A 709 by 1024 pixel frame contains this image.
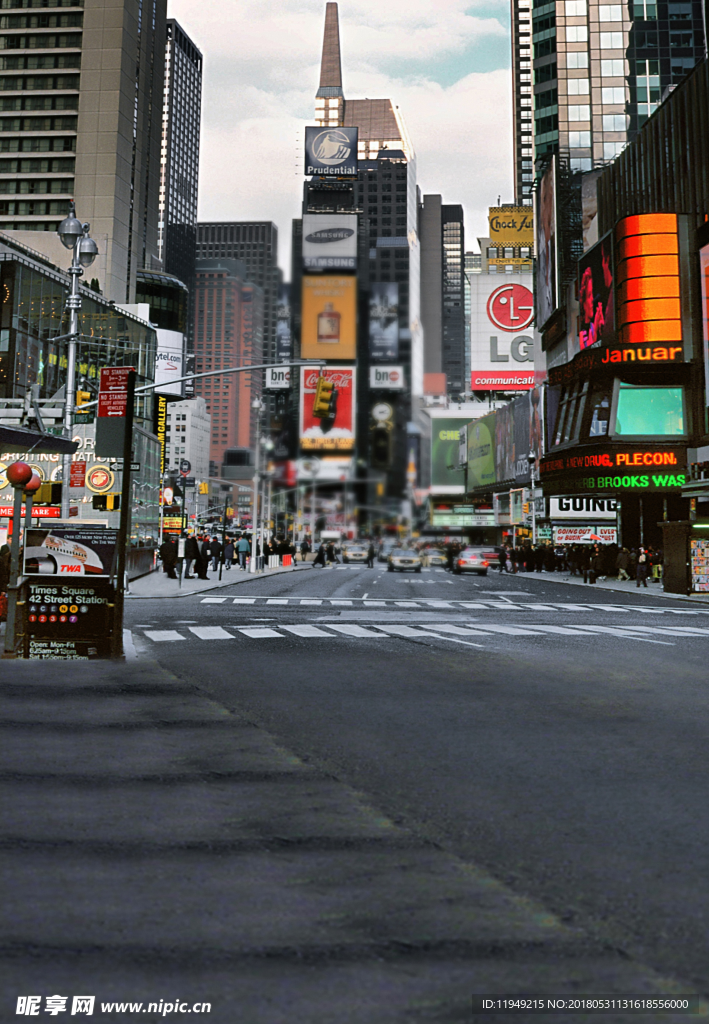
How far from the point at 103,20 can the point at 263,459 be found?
64.1m

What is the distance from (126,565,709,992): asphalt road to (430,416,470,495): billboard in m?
128

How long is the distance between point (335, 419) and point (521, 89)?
104 meters

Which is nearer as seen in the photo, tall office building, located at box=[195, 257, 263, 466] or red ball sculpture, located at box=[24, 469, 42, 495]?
red ball sculpture, located at box=[24, 469, 42, 495]

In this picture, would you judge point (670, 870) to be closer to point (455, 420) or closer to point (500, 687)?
point (500, 687)

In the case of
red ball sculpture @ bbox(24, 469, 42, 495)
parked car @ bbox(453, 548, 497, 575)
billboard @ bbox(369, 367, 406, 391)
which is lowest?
parked car @ bbox(453, 548, 497, 575)

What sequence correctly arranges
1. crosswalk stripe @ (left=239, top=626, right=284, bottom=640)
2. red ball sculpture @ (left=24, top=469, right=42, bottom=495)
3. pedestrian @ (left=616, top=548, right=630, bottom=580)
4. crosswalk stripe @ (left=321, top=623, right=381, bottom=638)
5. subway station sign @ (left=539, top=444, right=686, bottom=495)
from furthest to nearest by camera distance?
subway station sign @ (left=539, top=444, right=686, bottom=495), pedestrian @ (left=616, top=548, right=630, bottom=580), crosswalk stripe @ (left=321, top=623, right=381, bottom=638), crosswalk stripe @ (left=239, top=626, right=284, bottom=640), red ball sculpture @ (left=24, top=469, right=42, bottom=495)

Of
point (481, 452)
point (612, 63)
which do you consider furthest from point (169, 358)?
point (612, 63)

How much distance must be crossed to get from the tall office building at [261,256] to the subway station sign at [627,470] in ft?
111

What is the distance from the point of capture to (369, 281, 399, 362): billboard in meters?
129

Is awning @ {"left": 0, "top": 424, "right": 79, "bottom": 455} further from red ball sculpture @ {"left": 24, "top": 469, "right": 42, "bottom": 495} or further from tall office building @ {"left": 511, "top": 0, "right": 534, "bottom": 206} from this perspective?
tall office building @ {"left": 511, "top": 0, "right": 534, "bottom": 206}

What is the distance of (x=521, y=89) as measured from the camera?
19388cm

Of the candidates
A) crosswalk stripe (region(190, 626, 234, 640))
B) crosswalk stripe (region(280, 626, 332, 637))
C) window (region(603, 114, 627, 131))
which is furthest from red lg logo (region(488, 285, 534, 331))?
crosswalk stripe (region(190, 626, 234, 640))

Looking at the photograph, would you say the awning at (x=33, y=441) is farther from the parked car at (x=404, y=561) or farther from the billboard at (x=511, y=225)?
the billboard at (x=511, y=225)

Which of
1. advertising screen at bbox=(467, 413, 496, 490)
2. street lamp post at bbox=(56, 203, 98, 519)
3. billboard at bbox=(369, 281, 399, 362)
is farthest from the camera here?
billboard at bbox=(369, 281, 399, 362)
